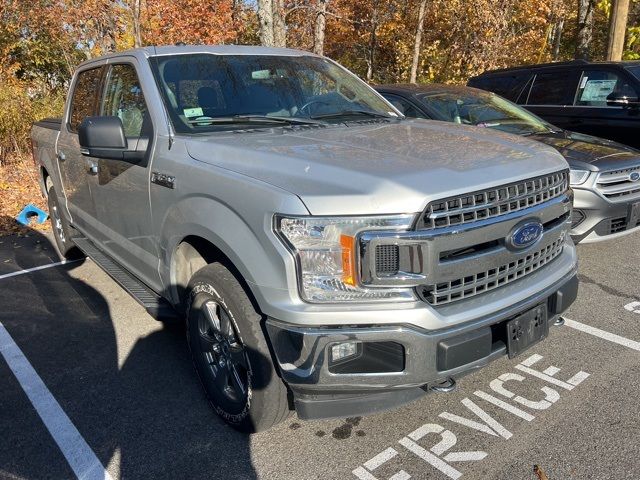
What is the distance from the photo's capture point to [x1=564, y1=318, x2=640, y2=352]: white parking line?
3.54m

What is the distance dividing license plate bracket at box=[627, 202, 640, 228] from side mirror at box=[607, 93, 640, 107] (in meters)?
2.63

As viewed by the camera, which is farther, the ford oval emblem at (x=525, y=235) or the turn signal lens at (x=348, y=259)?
the ford oval emblem at (x=525, y=235)

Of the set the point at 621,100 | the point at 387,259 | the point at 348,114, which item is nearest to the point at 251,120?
the point at 348,114

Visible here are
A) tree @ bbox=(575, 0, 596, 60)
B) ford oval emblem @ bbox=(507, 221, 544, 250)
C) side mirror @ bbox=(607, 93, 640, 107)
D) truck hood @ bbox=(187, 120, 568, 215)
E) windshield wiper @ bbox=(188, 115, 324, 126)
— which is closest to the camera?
truck hood @ bbox=(187, 120, 568, 215)

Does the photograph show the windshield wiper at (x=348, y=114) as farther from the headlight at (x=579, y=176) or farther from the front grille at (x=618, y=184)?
the front grille at (x=618, y=184)

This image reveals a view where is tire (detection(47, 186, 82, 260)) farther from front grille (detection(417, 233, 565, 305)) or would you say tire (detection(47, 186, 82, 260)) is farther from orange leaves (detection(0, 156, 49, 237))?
front grille (detection(417, 233, 565, 305))

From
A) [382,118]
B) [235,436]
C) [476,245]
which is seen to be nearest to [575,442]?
[476,245]

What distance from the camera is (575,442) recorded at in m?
2.60

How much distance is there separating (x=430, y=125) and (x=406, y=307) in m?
1.69

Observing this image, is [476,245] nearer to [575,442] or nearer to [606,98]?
[575,442]

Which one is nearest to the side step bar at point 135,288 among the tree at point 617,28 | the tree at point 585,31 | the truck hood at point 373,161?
the truck hood at point 373,161

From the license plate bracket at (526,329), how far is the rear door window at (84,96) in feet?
11.3

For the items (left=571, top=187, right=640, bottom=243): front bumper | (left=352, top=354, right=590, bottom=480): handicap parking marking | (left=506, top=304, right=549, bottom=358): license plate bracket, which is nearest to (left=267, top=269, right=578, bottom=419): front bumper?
(left=506, top=304, right=549, bottom=358): license plate bracket

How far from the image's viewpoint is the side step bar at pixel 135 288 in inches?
129
